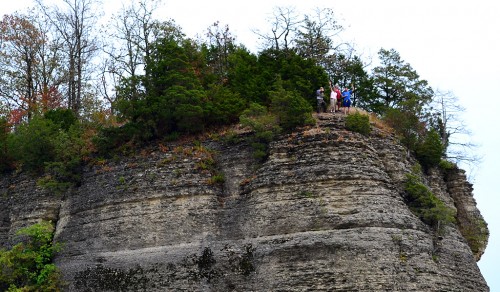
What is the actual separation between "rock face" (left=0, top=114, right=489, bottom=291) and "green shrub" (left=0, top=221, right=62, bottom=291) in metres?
0.57

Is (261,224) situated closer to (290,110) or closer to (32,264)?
(290,110)

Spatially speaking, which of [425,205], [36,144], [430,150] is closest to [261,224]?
[425,205]

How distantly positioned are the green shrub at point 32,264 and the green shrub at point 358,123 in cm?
1281

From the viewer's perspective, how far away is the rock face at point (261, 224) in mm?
27625

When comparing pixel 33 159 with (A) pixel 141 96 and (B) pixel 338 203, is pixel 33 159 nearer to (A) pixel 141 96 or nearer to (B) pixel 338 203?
(A) pixel 141 96

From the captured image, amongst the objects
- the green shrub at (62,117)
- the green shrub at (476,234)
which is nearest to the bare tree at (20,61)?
the green shrub at (62,117)

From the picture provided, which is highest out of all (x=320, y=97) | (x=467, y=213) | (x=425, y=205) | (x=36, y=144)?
(x=320, y=97)

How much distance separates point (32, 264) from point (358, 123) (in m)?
14.5

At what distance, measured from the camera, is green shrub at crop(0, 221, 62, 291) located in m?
31.3

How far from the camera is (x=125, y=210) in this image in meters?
31.2

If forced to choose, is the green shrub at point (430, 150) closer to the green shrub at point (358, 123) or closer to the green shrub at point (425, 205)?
the green shrub at point (425, 205)

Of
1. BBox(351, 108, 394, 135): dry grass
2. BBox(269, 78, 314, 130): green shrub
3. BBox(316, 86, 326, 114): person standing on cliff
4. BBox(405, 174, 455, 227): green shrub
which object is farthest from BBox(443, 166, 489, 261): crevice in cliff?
BBox(269, 78, 314, 130): green shrub

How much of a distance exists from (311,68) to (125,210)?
10.5 m

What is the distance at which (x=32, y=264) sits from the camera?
32.2 m
